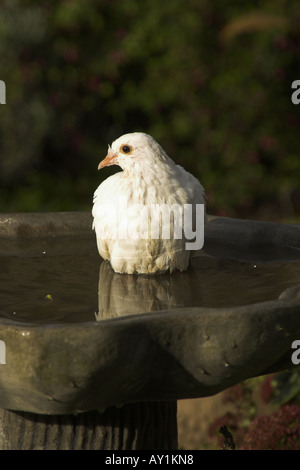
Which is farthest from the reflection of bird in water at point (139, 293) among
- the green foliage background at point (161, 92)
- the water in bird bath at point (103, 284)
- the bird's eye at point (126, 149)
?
the green foliage background at point (161, 92)

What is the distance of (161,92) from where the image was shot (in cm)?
743

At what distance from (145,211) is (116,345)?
86cm

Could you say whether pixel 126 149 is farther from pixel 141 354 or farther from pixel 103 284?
pixel 141 354

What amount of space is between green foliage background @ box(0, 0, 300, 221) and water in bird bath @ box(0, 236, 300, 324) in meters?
3.97

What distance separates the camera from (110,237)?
293 centimetres

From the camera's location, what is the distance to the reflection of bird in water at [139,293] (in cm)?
259

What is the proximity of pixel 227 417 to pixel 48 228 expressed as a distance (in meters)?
1.59

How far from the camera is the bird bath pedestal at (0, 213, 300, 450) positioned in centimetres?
210

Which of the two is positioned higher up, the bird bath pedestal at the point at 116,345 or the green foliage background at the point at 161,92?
the green foliage background at the point at 161,92

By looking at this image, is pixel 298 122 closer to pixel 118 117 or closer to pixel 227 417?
pixel 118 117

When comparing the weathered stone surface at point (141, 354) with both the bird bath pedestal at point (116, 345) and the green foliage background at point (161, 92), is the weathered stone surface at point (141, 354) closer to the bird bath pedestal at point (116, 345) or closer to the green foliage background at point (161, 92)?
the bird bath pedestal at point (116, 345)

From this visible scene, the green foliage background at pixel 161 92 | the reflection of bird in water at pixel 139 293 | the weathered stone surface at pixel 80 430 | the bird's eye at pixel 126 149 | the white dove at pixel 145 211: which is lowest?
the weathered stone surface at pixel 80 430

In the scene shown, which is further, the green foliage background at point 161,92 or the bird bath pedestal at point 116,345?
the green foliage background at point 161,92

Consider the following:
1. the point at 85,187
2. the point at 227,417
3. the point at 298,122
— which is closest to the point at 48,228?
the point at 227,417
